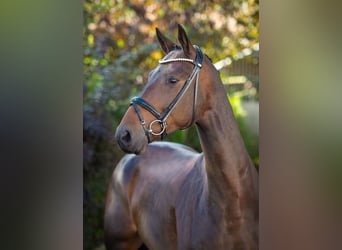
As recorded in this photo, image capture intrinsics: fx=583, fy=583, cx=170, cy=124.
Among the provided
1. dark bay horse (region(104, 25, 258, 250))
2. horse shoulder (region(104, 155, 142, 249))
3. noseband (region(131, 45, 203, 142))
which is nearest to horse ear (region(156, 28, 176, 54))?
dark bay horse (region(104, 25, 258, 250))

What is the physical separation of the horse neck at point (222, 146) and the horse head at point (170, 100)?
43mm

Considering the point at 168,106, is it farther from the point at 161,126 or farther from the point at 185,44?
the point at 185,44

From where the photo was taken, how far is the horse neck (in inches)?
99.0

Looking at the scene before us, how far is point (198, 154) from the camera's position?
2.78m

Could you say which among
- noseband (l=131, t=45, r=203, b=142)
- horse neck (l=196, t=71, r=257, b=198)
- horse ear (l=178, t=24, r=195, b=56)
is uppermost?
horse ear (l=178, t=24, r=195, b=56)

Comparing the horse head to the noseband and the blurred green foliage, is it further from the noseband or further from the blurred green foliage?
the blurred green foliage

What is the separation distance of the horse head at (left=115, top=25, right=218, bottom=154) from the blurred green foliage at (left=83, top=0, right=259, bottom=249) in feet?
1.05
